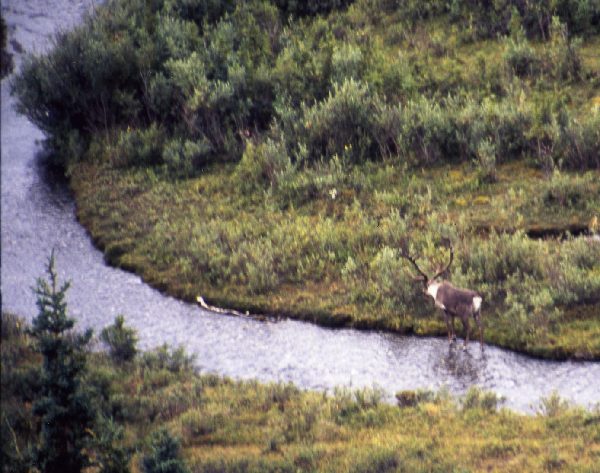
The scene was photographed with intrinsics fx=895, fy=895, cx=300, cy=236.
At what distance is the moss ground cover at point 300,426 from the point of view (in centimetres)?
1297

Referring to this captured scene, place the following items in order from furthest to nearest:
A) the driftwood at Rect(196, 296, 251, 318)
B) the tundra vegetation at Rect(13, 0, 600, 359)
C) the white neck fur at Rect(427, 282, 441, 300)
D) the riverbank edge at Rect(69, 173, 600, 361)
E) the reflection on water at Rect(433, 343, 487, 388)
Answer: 1. the driftwood at Rect(196, 296, 251, 318)
2. the tundra vegetation at Rect(13, 0, 600, 359)
3. the white neck fur at Rect(427, 282, 441, 300)
4. the riverbank edge at Rect(69, 173, 600, 361)
5. the reflection on water at Rect(433, 343, 487, 388)

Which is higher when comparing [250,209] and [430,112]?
[430,112]

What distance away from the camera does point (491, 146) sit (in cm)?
2291

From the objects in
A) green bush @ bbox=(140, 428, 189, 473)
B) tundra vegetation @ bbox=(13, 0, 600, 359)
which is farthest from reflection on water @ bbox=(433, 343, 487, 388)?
green bush @ bbox=(140, 428, 189, 473)

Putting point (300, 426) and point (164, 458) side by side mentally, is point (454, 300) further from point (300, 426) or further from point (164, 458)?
point (164, 458)

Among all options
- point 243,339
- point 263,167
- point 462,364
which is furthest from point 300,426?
point 263,167

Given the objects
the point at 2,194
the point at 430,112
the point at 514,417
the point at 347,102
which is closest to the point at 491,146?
the point at 430,112

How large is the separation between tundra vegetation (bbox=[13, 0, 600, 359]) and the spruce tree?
277 inches

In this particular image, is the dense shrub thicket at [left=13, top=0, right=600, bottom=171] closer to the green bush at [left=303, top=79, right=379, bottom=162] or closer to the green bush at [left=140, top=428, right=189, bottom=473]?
the green bush at [left=303, top=79, right=379, bottom=162]

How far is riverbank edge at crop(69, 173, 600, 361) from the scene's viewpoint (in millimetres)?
16391

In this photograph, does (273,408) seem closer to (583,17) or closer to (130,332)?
(130,332)

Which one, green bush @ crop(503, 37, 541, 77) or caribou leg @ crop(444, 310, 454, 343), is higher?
green bush @ crop(503, 37, 541, 77)

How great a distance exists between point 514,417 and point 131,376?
7232 millimetres

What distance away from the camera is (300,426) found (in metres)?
14.7
